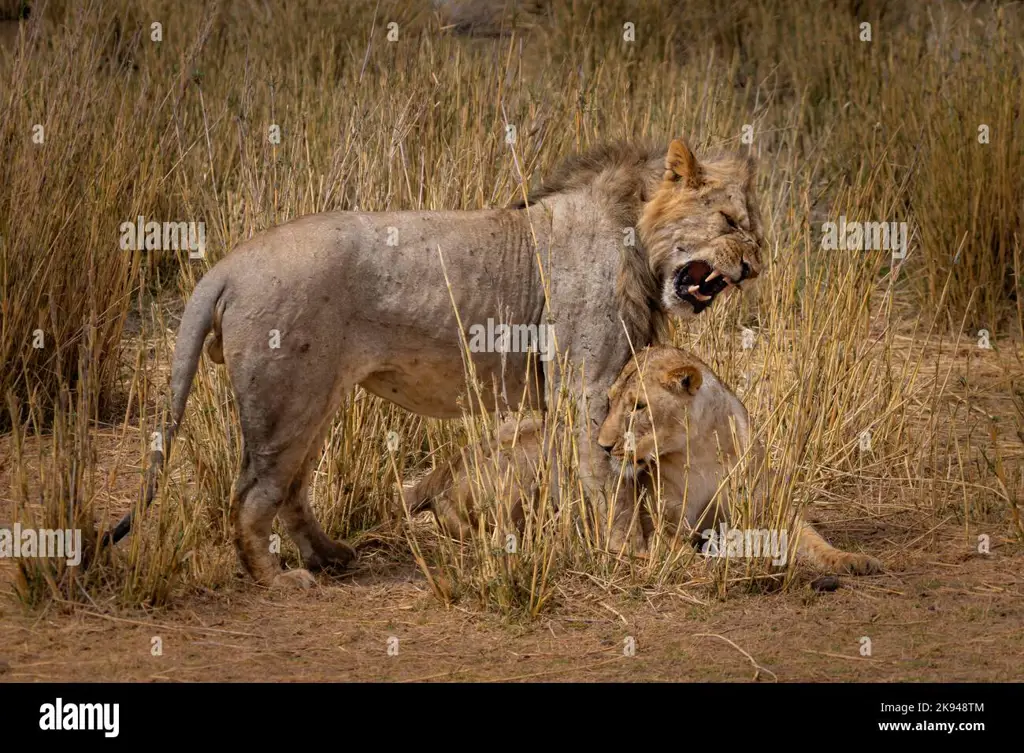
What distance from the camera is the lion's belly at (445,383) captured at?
4863mm

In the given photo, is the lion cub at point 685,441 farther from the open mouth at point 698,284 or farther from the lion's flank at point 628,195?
the open mouth at point 698,284

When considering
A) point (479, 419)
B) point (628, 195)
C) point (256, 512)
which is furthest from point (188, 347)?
point (628, 195)

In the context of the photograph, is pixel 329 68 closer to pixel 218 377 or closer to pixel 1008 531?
pixel 218 377

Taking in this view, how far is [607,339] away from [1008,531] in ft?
5.88

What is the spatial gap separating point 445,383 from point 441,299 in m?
0.31

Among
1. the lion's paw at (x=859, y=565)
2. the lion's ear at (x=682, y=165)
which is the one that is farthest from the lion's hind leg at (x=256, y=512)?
the lion's paw at (x=859, y=565)

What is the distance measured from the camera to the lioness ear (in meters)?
5.03

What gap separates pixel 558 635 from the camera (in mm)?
4555

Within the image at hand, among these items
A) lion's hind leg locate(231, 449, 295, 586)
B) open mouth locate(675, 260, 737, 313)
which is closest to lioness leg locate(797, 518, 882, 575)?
open mouth locate(675, 260, 737, 313)

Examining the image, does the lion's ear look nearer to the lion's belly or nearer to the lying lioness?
the lying lioness

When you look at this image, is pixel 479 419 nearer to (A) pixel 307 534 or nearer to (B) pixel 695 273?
(A) pixel 307 534

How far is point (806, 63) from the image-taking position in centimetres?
1123

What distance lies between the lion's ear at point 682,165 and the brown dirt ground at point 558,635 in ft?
4.59

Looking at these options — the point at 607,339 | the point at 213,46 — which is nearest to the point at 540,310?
the point at 607,339
